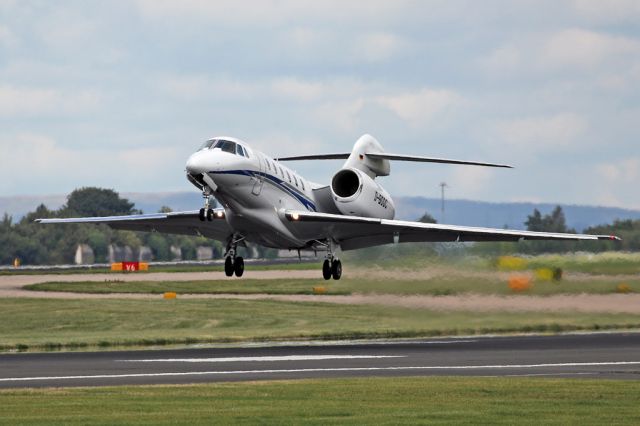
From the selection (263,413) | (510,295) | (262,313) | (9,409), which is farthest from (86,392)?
(262,313)

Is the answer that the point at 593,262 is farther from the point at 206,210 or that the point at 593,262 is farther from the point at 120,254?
the point at 120,254

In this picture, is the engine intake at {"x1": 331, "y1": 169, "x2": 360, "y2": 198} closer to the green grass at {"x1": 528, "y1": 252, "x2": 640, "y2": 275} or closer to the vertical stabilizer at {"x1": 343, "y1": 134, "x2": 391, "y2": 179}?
the vertical stabilizer at {"x1": 343, "y1": 134, "x2": 391, "y2": 179}

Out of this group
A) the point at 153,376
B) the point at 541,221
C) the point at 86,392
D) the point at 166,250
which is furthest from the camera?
the point at 166,250

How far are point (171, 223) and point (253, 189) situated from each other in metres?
7.30

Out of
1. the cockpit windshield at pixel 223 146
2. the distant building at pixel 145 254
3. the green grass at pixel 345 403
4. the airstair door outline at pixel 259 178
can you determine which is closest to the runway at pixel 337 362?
the green grass at pixel 345 403

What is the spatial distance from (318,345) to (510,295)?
8164 millimetres

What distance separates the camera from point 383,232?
1779 inches

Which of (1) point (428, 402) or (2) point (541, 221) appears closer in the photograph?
(1) point (428, 402)

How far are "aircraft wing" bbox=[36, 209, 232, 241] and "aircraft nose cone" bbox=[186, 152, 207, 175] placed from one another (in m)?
5.48

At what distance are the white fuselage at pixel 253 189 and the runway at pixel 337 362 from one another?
4272 millimetres

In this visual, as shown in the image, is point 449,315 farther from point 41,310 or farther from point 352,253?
point 41,310

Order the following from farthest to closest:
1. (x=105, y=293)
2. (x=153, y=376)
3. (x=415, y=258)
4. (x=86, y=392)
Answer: (x=105, y=293)
(x=415, y=258)
(x=153, y=376)
(x=86, y=392)

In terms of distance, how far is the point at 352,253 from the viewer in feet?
157

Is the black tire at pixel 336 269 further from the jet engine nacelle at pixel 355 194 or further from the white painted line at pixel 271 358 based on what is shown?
the white painted line at pixel 271 358
